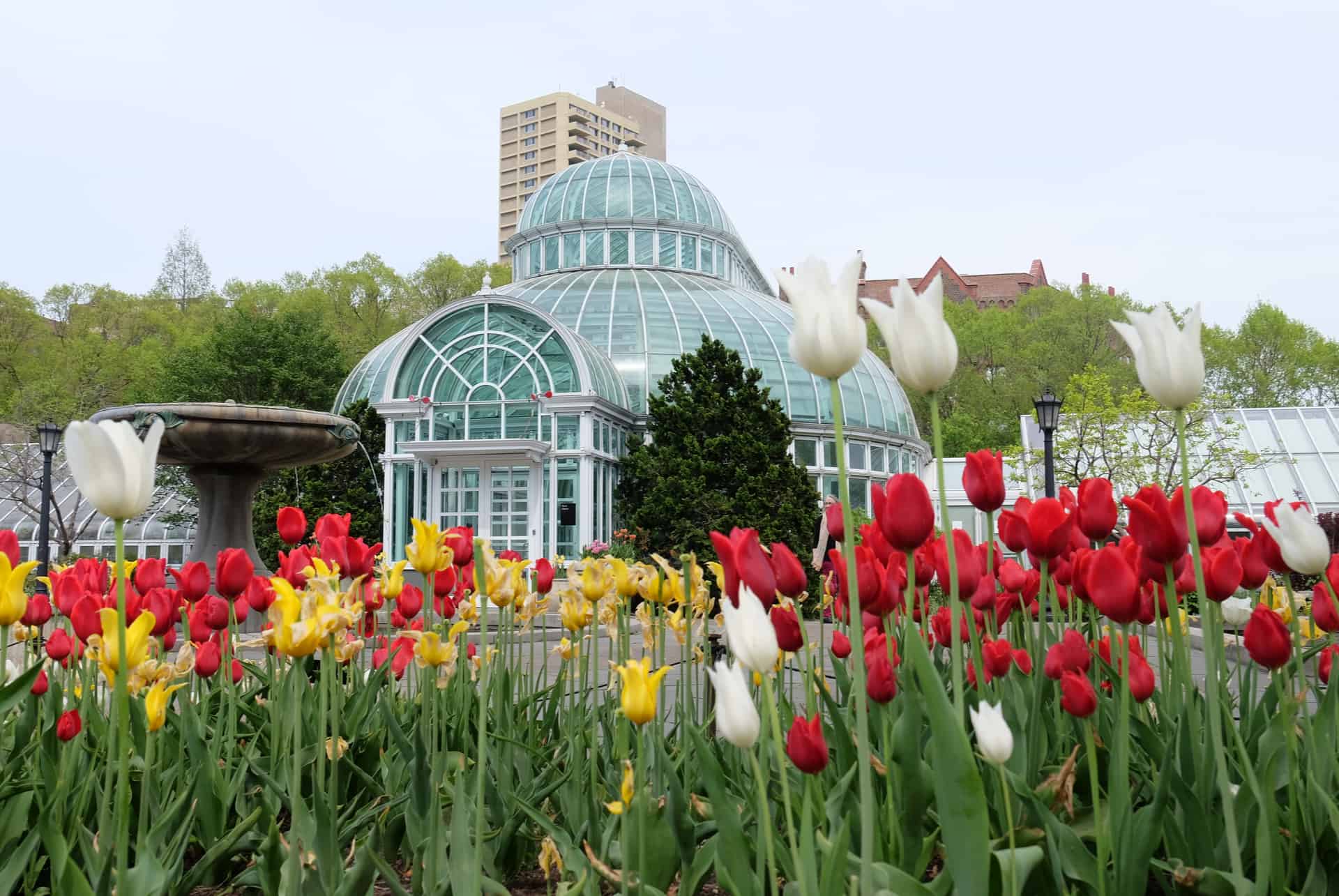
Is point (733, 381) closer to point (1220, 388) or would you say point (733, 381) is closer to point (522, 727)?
point (522, 727)

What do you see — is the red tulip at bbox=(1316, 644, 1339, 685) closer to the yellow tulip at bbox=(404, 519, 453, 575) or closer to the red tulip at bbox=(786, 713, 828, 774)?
the red tulip at bbox=(786, 713, 828, 774)

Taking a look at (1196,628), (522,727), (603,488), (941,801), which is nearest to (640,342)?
(603,488)

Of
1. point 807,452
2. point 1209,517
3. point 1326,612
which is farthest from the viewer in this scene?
point 807,452

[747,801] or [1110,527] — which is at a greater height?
[1110,527]

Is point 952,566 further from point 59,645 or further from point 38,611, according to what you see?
point 38,611

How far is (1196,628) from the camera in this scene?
12625 millimetres

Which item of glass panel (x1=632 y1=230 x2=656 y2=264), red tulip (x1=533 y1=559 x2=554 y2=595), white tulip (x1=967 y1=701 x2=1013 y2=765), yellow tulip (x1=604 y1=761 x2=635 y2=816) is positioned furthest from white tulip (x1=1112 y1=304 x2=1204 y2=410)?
glass panel (x1=632 y1=230 x2=656 y2=264)

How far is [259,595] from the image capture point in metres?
2.74

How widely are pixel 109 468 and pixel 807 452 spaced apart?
73.5 ft

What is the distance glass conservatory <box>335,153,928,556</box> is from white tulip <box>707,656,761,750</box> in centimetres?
1524

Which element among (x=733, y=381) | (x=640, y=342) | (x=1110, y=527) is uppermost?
(x=640, y=342)

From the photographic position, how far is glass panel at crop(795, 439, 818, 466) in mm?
23250

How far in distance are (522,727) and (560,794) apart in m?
0.70

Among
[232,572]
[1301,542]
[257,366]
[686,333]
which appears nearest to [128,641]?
[232,572]
